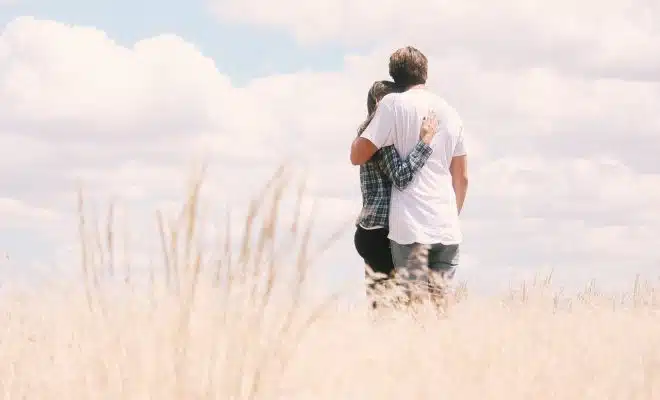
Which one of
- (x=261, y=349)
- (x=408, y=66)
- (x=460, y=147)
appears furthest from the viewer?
(x=460, y=147)

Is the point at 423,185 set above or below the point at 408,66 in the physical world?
below

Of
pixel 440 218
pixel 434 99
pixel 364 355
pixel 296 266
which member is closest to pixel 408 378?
pixel 364 355

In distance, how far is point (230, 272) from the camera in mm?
2830

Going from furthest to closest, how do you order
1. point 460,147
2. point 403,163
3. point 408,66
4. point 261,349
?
point 460,147 < point 408,66 < point 403,163 < point 261,349

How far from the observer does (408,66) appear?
4.69 metres

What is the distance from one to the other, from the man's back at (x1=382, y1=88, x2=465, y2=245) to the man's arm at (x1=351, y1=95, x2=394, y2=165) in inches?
0.6

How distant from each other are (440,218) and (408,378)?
152 cm

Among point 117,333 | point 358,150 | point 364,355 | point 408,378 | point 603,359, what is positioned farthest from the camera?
point 358,150

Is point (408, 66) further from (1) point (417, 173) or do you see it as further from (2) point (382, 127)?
(1) point (417, 173)

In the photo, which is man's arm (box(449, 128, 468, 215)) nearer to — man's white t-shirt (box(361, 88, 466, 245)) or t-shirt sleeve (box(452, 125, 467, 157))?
t-shirt sleeve (box(452, 125, 467, 157))

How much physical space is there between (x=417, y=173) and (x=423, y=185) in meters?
0.07

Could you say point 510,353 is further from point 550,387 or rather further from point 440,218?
point 440,218

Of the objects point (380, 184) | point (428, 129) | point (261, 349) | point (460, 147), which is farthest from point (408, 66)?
point (261, 349)

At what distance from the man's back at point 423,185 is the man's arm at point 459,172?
0.11 metres
